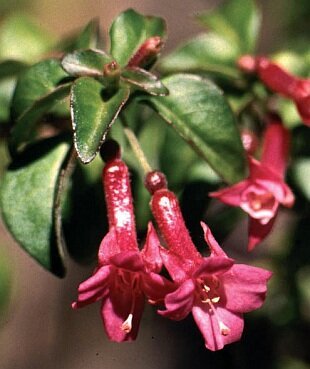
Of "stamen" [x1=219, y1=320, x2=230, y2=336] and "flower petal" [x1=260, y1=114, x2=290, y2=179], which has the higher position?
"stamen" [x1=219, y1=320, x2=230, y2=336]

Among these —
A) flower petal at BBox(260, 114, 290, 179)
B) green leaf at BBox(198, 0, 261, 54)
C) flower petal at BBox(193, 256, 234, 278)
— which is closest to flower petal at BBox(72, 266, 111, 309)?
flower petal at BBox(193, 256, 234, 278)

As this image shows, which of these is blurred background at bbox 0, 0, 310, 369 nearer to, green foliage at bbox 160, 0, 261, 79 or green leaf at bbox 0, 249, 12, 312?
green leaf at bbox 0, 249, 12, 312

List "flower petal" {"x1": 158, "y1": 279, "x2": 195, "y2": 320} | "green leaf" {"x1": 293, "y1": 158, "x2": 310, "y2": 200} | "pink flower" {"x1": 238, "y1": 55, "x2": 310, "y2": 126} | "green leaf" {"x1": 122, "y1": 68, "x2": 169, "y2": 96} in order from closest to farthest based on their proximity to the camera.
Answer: "flower petal" {"x1": 158, "y1": 279, "x2": 195, "y2": 320}, "green leaf" {"x1": 122, "y1": 68, "x2": 169, "y2": 96}, "pink flower" {"x1": 238, "y1": 55, "x2": 310, "y2": 126}, "green leaf" {"x1": 293, "y1": 158, "x2": 310, "y2": 200}

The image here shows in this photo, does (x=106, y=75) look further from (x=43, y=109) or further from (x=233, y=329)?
(x=233, y=329)

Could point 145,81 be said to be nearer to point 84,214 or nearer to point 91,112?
point 91,112

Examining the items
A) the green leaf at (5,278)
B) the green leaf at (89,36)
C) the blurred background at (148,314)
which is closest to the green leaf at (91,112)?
the green leaf at (89,36)

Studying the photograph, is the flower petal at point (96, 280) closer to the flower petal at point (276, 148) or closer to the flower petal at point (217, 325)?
the flower petal at point (217, 325)
